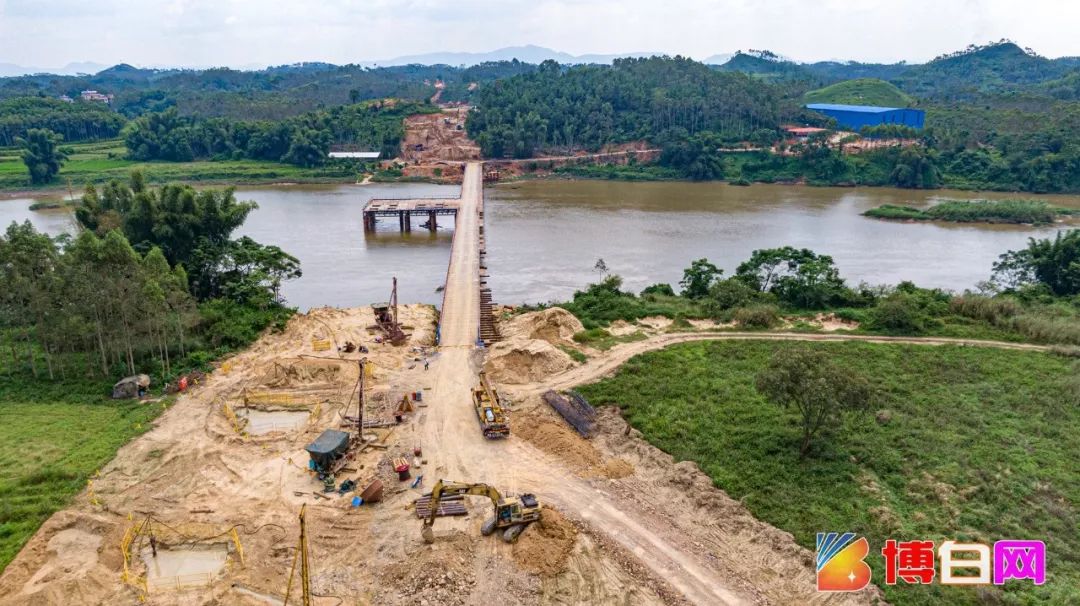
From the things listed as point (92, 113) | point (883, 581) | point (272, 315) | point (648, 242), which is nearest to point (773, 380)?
point (883, 581)

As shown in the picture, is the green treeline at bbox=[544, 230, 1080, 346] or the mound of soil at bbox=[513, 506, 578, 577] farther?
the green treeline at bbox=[544, 230, 1080, 346]

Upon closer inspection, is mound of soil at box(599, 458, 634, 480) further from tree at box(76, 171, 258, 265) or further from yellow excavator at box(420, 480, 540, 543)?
tree at box(76, 171, 258, 265)

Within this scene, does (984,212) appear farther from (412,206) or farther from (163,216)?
(163,216)

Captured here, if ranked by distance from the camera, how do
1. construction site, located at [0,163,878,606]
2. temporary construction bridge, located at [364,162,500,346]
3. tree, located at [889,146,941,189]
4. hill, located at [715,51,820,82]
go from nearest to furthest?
construction site, located at [0,163,878,606] → temporary construction bridge, located at [364,162,500,346] → tree, located at [889,146,941,189] → hill, located at [715,51,820,82]

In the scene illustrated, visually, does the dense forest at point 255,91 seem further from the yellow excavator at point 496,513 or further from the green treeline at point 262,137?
the yellow excavator at point 496,513

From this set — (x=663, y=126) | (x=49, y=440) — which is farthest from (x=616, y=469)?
(x=663, y=126)

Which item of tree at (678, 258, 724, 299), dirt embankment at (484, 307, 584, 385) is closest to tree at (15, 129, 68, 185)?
dirt embankment at (484, 307, 584, 385)
